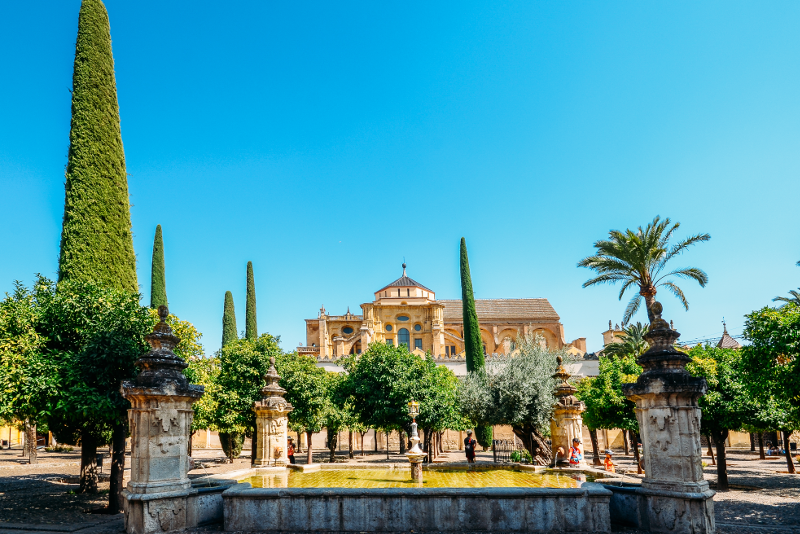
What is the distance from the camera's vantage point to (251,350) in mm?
23156

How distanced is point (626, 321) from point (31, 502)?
23819 mm

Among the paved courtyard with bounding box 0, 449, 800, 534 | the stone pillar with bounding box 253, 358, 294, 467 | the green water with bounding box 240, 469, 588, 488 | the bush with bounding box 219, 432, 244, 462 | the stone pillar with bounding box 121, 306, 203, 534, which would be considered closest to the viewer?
the stone pillar with bounding box 121, 306, 203, 534

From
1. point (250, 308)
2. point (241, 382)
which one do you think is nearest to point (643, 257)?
point (241, 382)

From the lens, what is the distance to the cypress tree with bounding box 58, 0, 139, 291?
17188mm

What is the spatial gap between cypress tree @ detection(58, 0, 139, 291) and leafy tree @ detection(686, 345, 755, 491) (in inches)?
747

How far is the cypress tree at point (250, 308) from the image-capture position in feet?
136

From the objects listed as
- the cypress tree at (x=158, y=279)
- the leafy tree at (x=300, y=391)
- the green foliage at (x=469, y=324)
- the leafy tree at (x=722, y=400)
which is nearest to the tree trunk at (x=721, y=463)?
the leafy tree at (x=722, y=400)

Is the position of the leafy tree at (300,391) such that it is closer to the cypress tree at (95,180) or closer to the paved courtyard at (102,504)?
the paved courtyard at (102,504)

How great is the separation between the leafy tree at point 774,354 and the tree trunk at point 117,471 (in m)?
15.6

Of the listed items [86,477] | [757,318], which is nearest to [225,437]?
[86,477]

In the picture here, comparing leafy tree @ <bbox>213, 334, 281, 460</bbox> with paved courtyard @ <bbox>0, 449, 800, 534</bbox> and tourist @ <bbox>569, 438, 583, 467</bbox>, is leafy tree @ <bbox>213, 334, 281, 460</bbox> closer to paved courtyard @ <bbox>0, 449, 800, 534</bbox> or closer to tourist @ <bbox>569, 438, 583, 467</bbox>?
paved courtyard @ <bbox>0, 449, 800, 534</bbox>

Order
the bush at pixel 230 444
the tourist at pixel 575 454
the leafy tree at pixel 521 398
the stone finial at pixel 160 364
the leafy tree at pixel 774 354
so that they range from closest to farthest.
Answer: the stone finial at pixel 160 364, the leafy tree at pixel 774 354, the tourist at pixel 575 454, the leafy tree at pixel 521 398, the bush at pixel 230 444

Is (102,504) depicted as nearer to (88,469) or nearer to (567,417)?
(88,469)

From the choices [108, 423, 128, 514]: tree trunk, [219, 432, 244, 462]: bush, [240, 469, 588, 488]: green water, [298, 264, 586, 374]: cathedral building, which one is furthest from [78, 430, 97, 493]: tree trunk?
[298, 264, 586, 374]: cathedral building
